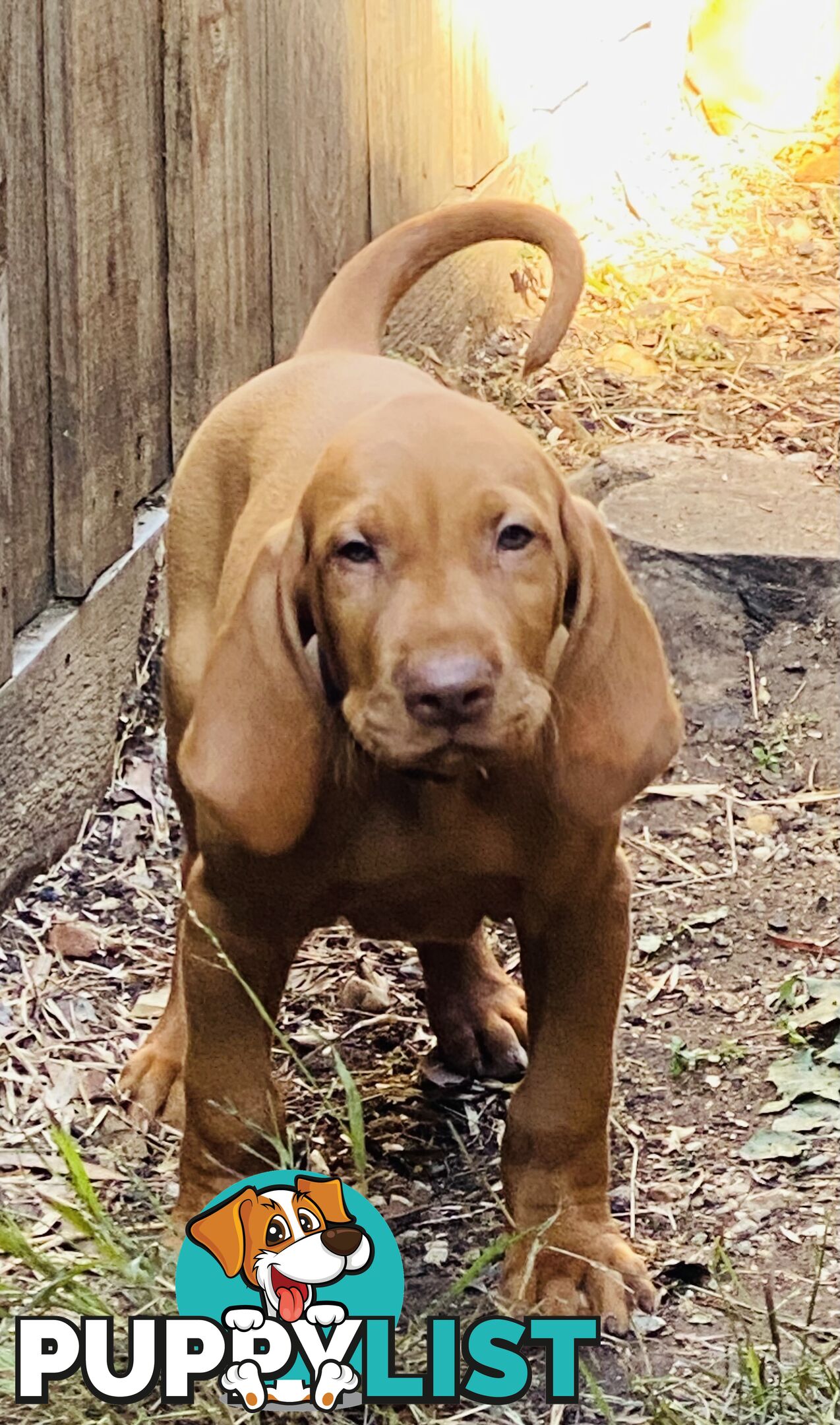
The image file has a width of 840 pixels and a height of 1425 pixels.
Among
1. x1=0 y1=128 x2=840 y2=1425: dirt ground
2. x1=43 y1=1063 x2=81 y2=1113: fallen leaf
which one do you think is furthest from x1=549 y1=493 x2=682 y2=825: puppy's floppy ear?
x1=43 y1=1063 x2=81 y2=1113: fallen leaf

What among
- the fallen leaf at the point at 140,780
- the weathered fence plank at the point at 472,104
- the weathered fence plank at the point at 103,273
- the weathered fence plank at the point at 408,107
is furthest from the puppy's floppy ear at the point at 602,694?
the weathered fence plank at the point at 472,104

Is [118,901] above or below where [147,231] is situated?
below

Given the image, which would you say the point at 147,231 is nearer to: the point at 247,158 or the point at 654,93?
the point at 247,158

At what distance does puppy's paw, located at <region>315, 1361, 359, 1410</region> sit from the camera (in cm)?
261

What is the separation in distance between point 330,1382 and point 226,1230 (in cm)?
24

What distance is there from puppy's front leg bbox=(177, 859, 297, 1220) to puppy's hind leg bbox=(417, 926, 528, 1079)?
2.16ft

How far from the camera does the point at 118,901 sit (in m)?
4.30

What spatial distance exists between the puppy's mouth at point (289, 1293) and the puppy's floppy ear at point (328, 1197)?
0.08m

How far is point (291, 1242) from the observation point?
8.42ft

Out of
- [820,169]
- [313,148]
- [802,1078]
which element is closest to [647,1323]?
[802,1078]

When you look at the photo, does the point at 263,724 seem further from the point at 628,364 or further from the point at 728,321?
the point at 728,321

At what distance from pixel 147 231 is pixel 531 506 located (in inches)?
92.1

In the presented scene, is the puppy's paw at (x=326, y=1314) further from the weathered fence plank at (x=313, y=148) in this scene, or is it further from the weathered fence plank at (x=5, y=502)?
the weathered fence plank at (x=313, y=148)

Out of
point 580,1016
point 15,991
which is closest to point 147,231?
point 15,991
